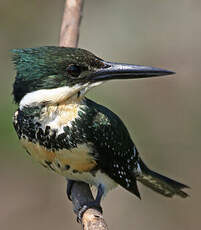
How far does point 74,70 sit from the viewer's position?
2.76 meters

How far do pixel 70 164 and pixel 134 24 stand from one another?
11.7 feet

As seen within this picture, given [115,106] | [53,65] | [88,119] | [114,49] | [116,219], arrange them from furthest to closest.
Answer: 1. [114,49]
2. [115,106]
3. [116,219]
4. [88,119]
5. [53,65]

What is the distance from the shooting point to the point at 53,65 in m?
2.74

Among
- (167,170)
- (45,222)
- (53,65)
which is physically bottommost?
(45,222)

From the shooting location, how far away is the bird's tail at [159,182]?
3.61 meters

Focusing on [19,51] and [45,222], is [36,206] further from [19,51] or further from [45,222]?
[19,51]

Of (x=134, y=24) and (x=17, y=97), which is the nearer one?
(x=17, y=97)

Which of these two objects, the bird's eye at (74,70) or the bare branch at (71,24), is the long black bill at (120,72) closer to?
the bird's eye at (74,70)

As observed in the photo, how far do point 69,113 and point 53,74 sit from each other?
0.78ft

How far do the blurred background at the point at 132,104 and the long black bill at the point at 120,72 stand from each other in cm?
213

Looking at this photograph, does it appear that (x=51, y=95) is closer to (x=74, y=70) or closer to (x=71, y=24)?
(x=74, y=70)

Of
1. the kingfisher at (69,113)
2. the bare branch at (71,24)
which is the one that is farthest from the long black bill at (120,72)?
the bare branch at (71,24)

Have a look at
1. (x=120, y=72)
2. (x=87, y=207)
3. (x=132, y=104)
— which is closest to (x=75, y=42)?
(x=120, y=72)
